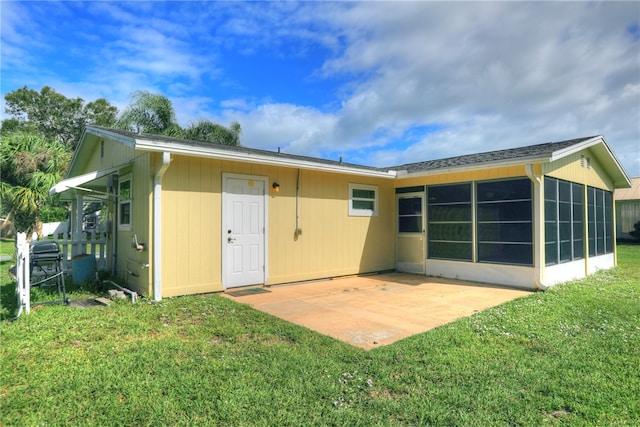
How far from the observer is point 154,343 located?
383cm

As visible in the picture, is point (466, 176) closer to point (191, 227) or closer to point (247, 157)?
point (247, 157)

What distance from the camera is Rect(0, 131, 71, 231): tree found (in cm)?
1329

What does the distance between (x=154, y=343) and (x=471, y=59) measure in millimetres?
10186

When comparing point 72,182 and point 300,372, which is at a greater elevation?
point 72,182

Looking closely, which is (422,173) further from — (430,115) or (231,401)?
(430,115)

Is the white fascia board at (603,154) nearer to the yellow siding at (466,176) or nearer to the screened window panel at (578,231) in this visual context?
the yellow siding at (466,176)

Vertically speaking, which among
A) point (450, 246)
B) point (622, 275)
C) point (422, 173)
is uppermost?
point (422, 173)

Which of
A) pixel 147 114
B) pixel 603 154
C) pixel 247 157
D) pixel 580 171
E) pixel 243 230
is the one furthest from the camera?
pixel 147 114

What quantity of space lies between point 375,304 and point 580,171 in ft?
23.1

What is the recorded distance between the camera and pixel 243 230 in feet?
22.9

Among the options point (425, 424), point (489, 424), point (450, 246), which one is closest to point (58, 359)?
point (425, 424)

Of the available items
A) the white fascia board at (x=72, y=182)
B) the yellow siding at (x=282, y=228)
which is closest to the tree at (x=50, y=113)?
the white fascia board at (x=72, y=182)

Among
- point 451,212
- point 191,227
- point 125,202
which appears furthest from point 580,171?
point 125,202

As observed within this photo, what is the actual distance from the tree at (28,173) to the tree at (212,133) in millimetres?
5937
